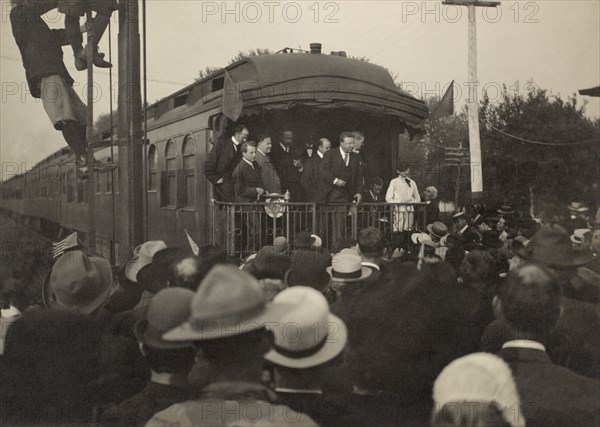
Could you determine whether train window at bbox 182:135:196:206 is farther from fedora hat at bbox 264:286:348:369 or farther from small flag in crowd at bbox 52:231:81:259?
fedora hat at bbox 264:286:348:369

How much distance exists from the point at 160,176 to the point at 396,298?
5.40 meters

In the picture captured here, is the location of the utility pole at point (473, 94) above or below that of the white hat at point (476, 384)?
above

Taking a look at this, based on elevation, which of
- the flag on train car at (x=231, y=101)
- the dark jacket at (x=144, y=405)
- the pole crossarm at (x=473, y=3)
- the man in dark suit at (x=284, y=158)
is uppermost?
the pole crossarm at (x=473, y=3)

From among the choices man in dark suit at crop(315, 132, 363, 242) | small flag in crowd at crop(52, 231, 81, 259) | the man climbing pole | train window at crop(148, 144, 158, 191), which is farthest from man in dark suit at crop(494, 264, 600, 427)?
train window at crop(148, 144, 158, 191)

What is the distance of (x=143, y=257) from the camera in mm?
3689

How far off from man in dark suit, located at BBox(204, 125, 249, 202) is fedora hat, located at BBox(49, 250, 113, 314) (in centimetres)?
357

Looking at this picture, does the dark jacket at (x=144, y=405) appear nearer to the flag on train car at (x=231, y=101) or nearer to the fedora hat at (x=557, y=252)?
the fedora hat at (x=557, y=252)

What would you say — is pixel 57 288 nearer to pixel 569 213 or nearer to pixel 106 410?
pixel 106 410

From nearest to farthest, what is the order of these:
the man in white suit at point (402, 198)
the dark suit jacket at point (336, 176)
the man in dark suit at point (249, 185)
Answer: the man in dark suit at point (249, 185) < the man in white suit at point (402, 198) < the dark suit jacket at point (336, 176)

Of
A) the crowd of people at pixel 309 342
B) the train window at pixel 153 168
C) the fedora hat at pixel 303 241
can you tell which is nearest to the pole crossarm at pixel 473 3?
the crowd of people at pixel 309 342

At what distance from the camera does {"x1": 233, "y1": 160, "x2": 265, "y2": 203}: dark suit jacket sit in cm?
678

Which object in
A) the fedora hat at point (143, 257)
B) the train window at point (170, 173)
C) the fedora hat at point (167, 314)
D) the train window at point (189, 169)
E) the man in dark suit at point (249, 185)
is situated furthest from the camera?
the train window at point (170, 173)

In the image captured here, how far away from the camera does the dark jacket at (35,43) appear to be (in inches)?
196

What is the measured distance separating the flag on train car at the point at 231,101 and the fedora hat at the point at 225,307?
4593mm
